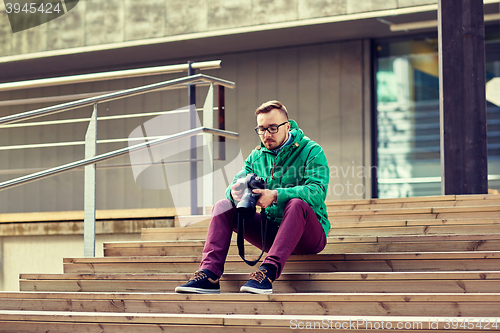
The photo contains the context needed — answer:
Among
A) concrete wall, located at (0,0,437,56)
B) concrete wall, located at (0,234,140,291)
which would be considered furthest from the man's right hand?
concrete wall, located at (0,0,437,56)

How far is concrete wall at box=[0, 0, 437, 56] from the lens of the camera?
6.86 m

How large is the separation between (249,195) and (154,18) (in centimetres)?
517

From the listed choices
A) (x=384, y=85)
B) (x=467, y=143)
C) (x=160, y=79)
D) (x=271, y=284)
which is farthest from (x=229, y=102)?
(x=271, y=284)

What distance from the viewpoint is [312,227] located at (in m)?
3.10

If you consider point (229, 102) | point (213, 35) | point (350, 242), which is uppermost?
point (213, 35)

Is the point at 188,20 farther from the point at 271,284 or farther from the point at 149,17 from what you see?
the point at 271,284

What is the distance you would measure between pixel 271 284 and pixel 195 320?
1.30ft

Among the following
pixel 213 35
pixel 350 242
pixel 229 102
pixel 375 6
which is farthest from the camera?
pixel 229 102

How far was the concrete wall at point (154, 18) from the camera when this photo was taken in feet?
22.5

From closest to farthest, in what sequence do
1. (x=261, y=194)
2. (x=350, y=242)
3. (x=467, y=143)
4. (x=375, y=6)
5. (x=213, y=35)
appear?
(x=261, y=194), (x=350, y=242), (x=467, y=143), (x=375, y=6), (x=213, y=35)

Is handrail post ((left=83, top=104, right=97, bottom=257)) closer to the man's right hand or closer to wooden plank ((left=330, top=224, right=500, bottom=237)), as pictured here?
the man's right hand

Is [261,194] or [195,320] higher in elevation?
[261,194]

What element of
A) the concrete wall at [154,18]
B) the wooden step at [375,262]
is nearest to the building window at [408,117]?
the concrete wall at [154,18]

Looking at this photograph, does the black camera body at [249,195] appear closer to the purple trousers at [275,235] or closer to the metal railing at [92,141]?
the purple trousers at [275,235]
